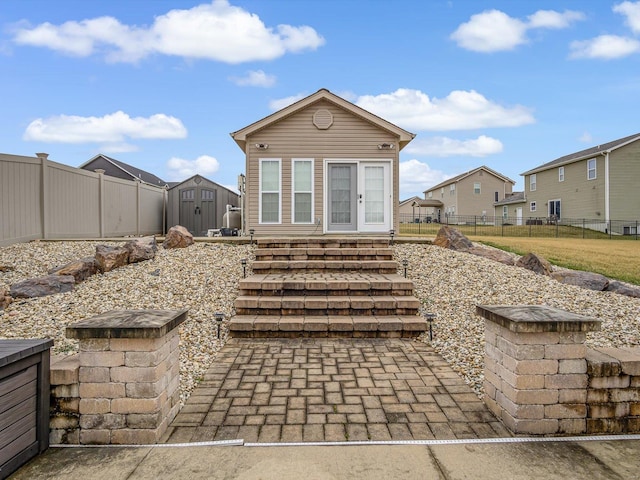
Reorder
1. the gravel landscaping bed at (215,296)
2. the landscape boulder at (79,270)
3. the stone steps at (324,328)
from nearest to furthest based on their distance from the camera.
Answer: the gravel landscaping bed at (215,296) < the stone steps at (324,328) < the landscape boulder at (79,270)

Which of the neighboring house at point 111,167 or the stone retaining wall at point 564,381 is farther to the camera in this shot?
the neighboring house at point 111,167

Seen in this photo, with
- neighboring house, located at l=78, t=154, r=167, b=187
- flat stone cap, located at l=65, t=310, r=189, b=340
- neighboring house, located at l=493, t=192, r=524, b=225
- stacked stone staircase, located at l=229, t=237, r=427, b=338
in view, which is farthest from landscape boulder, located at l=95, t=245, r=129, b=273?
neighboring house, located at l=493, t=192, r=524, b=225

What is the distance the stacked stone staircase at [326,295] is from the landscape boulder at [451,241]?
2.10 metres

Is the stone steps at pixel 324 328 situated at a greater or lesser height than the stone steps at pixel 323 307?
lesser

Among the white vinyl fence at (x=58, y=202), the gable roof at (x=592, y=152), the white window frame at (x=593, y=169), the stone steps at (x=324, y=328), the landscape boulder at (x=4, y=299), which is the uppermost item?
the gable roof at (x=592, y=152)

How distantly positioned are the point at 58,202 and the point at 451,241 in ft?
33.8

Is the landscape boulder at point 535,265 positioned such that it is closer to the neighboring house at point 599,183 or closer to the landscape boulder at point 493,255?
the landscape boulder at point 493,255

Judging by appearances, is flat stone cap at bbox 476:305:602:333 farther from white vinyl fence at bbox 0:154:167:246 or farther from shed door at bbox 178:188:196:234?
shed door at bbox 178:188:196:234

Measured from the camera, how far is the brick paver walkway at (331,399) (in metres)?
2.51

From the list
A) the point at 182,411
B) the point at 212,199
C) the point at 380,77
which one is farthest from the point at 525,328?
the point at 212,199

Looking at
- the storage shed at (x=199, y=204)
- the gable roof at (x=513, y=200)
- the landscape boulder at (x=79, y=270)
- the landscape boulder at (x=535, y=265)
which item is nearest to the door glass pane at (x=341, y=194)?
the landscape boulder at (x=535, y=265)

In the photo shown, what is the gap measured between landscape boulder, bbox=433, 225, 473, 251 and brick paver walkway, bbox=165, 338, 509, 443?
4.93m

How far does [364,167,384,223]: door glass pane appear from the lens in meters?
9.96

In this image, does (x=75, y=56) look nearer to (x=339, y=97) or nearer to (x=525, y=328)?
(x=339, y=97)
